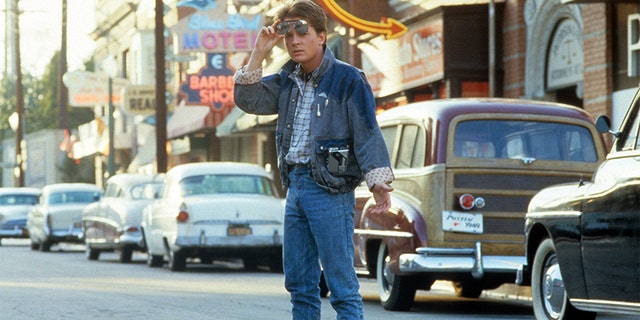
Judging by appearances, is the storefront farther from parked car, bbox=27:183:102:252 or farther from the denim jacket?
the denim jacket

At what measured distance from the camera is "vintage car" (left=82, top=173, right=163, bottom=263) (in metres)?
24.3

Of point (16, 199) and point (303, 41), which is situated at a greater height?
point (303, 41)

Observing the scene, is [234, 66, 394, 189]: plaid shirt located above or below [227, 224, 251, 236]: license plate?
above

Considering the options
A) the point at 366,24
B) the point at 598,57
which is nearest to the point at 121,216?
the point at 366,24

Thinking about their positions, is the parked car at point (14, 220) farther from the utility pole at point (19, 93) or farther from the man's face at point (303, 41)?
the man's face at point (303, 41)

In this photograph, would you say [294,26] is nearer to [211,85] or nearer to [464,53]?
[464,53]

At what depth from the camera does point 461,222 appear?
12680mm

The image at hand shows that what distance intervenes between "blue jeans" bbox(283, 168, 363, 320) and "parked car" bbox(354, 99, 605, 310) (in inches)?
210

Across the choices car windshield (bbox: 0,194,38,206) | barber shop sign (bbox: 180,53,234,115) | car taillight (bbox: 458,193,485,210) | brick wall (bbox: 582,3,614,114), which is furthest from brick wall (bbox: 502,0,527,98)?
car windshield (bbox: 0,194,38,206)

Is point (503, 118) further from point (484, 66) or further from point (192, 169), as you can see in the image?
point (484, 66)

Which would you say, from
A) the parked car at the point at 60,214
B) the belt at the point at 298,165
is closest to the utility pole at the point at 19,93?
the parked car at the point at 60,214

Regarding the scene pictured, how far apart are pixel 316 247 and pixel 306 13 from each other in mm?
1106

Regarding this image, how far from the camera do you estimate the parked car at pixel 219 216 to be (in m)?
20.0

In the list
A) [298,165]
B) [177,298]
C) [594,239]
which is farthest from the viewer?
[177,298]
